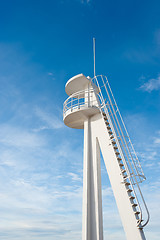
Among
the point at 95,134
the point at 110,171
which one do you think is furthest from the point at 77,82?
the point at 110,171

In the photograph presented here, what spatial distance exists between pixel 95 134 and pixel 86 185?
299cm

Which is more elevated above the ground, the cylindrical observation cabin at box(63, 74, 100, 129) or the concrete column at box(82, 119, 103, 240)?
the cylindrical observation cabin at box(63, 74, 100, 129)

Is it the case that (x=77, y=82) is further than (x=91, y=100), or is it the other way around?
(x=77, y=82)

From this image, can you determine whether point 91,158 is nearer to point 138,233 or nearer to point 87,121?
point 87,121

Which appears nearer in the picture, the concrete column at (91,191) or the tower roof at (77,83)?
the concrete column at (91,191)

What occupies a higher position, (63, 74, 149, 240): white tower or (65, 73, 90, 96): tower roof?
(65, 73, 90, 96): tower roof

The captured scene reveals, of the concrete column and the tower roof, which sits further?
the tower roof

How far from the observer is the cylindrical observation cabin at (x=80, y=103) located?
13.3 meters

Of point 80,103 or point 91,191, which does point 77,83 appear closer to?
point 80,103

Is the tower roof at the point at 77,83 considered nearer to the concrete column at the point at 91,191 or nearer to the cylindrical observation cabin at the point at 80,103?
the cylindrical observation cabin at the point at 80,103

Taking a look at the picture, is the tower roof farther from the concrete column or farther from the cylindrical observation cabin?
the concrete column

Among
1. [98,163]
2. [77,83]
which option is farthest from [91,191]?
[77,83]

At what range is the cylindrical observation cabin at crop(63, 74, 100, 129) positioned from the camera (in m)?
13.3

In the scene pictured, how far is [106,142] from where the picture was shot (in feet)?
39.7
